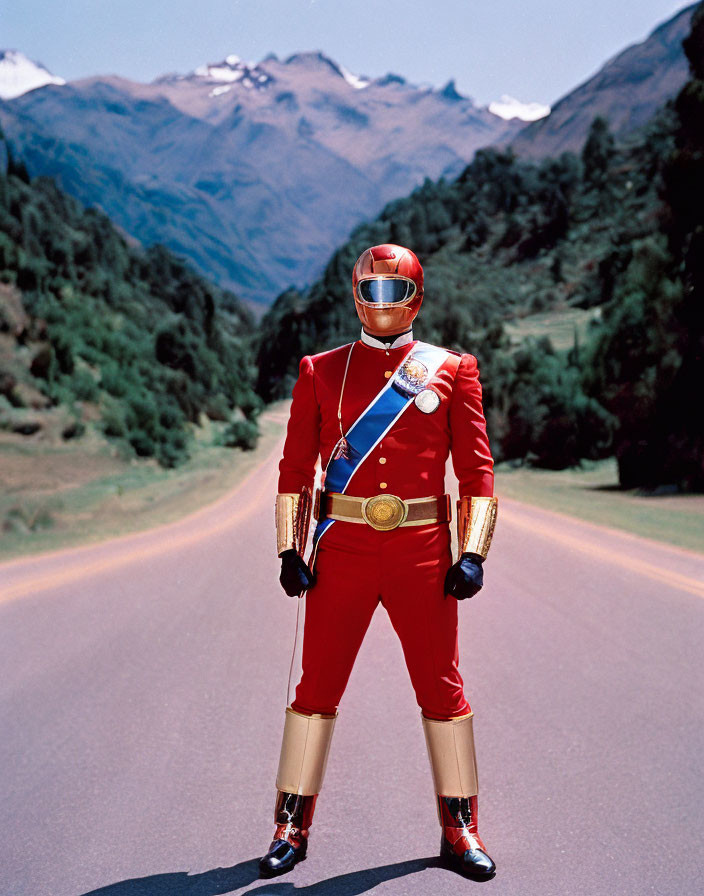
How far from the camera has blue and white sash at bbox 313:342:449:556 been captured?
3.78m

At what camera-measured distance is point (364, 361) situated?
12.8ft

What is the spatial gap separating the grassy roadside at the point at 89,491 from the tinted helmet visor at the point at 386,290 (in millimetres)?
10921

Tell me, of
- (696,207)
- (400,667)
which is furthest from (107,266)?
(400,667)

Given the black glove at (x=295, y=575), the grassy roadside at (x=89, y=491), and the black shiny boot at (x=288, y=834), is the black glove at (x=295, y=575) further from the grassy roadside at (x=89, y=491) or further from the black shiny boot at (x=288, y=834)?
the grassy roadside at (x=89, y=491)

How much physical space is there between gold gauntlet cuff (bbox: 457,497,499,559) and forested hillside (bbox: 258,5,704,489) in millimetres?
24418

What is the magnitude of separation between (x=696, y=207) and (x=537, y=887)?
26.2 metres

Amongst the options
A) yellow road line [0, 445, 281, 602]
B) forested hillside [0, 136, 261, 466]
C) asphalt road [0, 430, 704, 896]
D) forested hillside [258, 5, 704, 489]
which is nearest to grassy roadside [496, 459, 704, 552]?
forested hillside [258, 5, 704, 489]

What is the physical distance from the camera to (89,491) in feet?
93.0

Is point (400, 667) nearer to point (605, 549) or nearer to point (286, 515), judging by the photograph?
point (286, 515)

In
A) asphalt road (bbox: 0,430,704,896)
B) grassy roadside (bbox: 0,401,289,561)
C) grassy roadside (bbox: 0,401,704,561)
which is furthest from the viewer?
grassy roadside (bbox: 0,401,704,561)

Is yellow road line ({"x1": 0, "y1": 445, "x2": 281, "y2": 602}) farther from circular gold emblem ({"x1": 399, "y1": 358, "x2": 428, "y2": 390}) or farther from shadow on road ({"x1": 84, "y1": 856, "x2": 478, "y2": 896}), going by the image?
circular gold emblem ({"x1": 399, "y1": 358, "x2": 428, "y2": 390})

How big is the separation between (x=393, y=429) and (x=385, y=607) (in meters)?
0.65

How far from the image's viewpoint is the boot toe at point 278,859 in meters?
3.56

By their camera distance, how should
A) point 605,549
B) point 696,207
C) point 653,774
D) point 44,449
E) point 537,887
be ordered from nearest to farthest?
point 537,887 < point 653,774 < point 605,549 < point 696,207 < point 44,449
